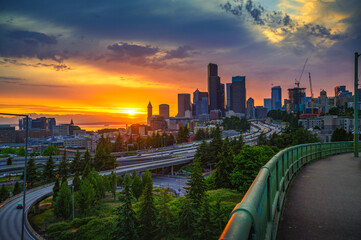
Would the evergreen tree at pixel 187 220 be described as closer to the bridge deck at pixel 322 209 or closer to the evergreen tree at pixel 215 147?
the bridge deck at pixel 322 209

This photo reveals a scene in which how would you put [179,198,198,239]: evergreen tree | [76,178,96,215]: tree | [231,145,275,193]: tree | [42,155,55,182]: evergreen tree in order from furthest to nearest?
[42,155,55,182]: evergreen tree → [76,178,96,215]: tree → [231,145,275,193]: tree → [179,198,198,239]: evergreen tree

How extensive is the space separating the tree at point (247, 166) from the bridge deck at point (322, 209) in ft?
57.2

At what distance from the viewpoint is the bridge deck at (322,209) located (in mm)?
4578

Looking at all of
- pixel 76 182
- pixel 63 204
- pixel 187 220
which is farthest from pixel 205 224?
pixel 76 182

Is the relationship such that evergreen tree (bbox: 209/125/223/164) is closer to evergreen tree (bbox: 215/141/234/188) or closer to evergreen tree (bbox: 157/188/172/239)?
evergreen tree (bbox: 215/141/234/188)

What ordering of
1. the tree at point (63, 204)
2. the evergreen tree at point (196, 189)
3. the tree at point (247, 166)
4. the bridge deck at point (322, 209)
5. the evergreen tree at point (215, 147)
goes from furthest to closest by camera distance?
the evergreen tree at point (215, 147) < the tree at point (63, 204) < the tree at point (247, 166) < the evergreen tree at point (196, 189) < the bridge deck at point (322, 209)

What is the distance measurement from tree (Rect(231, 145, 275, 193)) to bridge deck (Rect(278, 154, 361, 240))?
17.4 metres

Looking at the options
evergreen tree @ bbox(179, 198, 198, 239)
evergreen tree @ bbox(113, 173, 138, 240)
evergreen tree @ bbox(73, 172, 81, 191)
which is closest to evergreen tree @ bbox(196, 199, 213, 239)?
evergreen tree @ bbox(179, 198, 198, 239)

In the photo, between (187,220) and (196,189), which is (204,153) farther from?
(187,220)

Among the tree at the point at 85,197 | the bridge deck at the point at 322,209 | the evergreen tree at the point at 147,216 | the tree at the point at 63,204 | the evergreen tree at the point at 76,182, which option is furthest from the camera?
the evergreen tree at the point at 76,182

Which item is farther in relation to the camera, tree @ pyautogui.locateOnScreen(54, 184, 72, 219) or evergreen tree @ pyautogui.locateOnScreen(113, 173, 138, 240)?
tree @ pyautogui.locateOnScreen(54, 184, 72, 219)

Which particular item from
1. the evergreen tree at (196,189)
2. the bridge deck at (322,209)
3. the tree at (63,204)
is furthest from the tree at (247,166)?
the tree at (63,204)

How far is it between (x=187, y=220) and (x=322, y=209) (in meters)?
12.7

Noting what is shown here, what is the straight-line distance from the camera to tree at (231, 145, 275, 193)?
26.6 m
